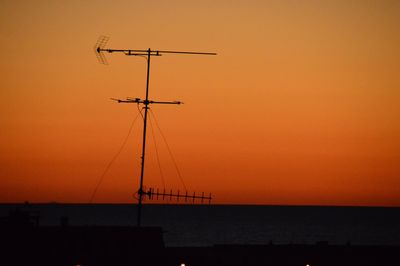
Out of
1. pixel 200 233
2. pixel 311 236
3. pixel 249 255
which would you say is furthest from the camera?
pixel 200 233

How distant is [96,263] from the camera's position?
3812 centimetres

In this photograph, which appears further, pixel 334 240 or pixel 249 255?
pixel 334 240

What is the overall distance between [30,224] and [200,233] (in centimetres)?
15372

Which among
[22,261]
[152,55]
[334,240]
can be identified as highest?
[334,240]

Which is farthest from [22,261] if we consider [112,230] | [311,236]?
[311,236]

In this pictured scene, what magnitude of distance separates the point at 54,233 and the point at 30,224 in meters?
1.59

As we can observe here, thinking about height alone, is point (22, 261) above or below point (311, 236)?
below

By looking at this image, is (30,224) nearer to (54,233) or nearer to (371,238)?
(54,233)

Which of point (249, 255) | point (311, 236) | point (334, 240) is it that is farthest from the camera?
point (311, 236)

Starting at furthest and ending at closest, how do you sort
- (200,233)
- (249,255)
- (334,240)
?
(200,233) < (334,240) < (249,255)

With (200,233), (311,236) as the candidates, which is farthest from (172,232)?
(311,236)

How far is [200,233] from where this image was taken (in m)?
191

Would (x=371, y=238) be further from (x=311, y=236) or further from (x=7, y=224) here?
(x=7, y=224)

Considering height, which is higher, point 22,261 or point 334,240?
point 334,240
